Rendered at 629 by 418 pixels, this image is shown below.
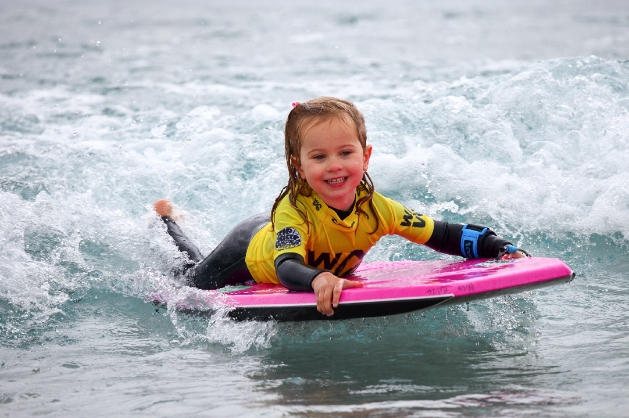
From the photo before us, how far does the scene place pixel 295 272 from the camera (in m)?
3.46

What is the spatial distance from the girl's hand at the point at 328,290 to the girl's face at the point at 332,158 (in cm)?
43

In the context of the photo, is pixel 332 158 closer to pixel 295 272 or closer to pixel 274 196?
pixel 295 272

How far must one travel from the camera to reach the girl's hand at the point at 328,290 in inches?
130

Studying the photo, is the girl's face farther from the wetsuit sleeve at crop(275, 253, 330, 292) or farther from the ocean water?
the ocean water

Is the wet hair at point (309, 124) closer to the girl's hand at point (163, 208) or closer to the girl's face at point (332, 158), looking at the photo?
the girl's face at point (332, 158)

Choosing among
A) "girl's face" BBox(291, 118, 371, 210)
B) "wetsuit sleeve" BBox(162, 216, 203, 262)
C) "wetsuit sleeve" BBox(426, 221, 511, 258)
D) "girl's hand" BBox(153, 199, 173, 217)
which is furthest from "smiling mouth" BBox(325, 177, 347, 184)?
"girl's hand" BBox(153, 199, 173, 217)

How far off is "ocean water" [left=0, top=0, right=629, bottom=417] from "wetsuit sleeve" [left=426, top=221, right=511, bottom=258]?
0.28 meters

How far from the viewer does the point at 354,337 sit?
3.65 meters

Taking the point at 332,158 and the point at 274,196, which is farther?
the point at 274,196

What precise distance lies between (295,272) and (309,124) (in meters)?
0.66

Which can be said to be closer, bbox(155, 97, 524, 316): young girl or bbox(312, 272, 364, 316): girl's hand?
bbox(312, 272, 364, 316): girl's hand

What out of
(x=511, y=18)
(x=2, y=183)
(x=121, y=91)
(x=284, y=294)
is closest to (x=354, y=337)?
(x=284, y=294)

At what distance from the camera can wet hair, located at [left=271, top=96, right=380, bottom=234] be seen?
353cm

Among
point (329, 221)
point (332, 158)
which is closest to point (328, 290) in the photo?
point (329, 221)
